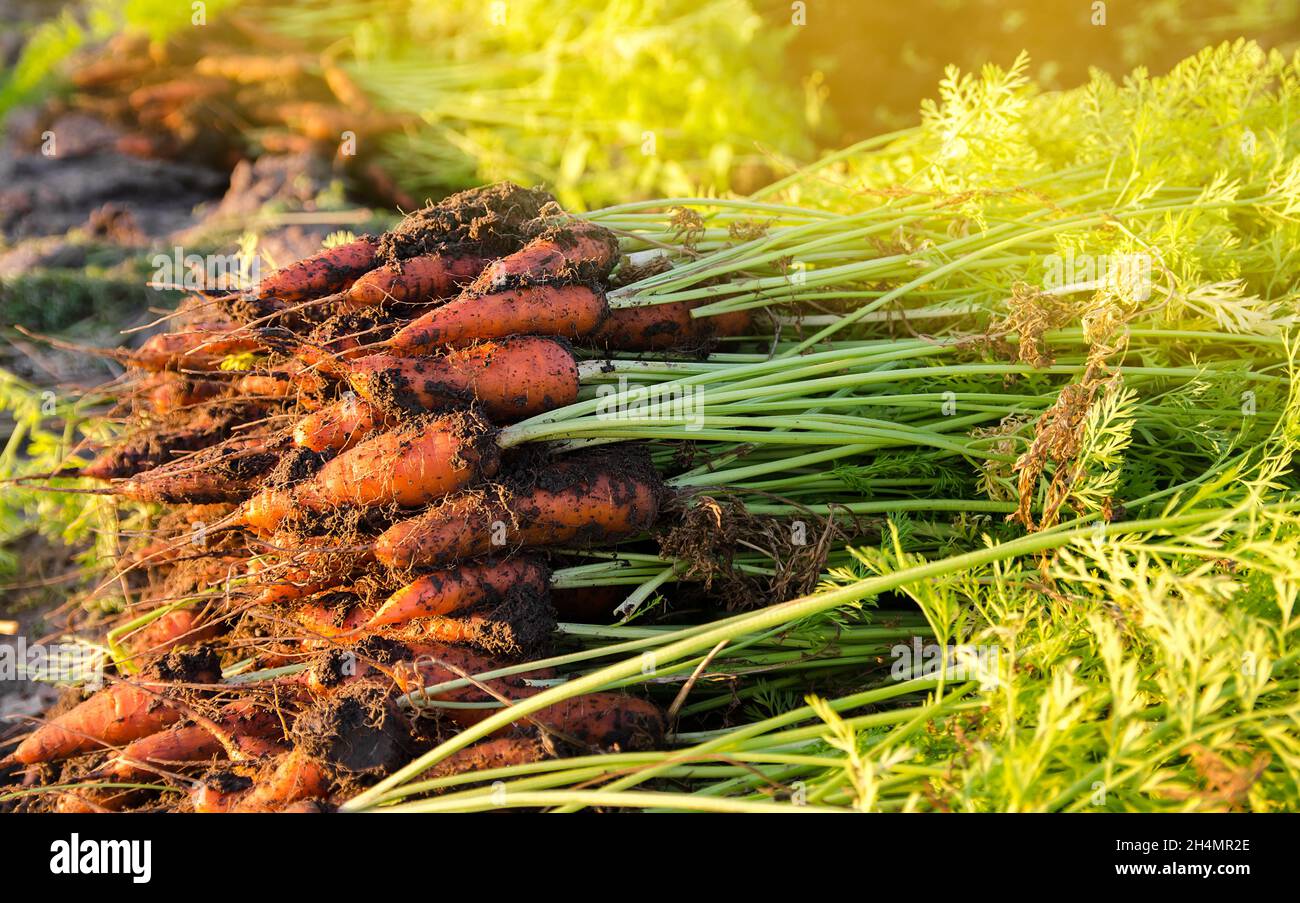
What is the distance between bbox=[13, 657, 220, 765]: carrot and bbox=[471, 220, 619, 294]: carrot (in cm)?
126

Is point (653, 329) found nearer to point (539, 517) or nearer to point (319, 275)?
point (539, 517)

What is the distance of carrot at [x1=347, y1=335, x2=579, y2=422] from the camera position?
2176mm

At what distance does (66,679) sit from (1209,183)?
384cm

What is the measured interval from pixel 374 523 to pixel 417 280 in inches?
25.7

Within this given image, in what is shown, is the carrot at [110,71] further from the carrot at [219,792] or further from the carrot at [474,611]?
the carrot at [219,792]

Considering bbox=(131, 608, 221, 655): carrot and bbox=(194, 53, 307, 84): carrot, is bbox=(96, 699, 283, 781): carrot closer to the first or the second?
bbox=(131, 608, 221, 655): carrot

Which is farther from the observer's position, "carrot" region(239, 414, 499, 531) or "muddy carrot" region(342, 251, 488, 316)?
"muddy carrot" region(342, 251, 488, 316)

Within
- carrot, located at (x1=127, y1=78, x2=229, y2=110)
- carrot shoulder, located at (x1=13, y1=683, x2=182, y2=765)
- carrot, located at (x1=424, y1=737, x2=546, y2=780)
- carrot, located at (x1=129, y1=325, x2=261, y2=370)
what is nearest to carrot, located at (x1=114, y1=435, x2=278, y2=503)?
carrot, located at (x1=129, y1=325, x2=261, y2=370)

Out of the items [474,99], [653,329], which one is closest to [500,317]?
[653,329]

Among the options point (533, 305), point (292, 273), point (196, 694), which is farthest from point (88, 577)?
point (533, 305)

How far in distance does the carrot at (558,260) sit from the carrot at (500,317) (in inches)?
1.2
